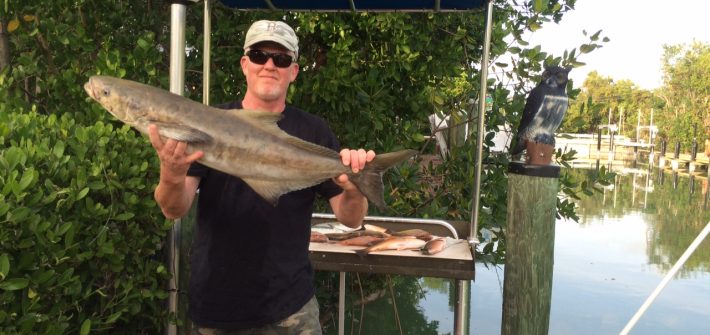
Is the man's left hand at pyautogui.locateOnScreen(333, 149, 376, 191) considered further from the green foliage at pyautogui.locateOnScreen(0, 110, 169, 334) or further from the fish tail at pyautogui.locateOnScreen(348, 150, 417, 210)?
the green foliage at pyautogui.locateOnScreen(0, 110, 169, 334)

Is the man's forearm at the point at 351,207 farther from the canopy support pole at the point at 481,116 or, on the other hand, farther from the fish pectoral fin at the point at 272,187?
the canopy support pole at the point at 481,116

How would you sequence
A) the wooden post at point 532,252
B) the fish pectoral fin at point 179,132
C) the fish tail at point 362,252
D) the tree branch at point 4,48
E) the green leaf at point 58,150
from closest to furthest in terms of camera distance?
the fish pectoral fin at point 179,132, the green leaf at point 58,150, the fish tail at point 362,252, the wooden post at point 532,252, the tree branch at point 4,48

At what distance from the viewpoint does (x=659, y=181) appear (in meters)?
27.8

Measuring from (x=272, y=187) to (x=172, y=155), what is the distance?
1.39 ft

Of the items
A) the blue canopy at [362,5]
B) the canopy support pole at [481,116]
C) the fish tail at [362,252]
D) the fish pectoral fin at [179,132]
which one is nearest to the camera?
the fish pectoral fin at [179,132]

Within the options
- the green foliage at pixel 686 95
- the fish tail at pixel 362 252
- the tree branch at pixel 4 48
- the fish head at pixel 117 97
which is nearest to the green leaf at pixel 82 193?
the fish head at pixel 117 97

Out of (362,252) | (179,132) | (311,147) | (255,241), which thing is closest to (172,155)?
(179,132)

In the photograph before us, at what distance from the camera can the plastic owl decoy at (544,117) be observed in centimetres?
414

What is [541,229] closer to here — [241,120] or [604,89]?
[241,120]

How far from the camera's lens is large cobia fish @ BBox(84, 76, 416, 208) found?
6.80 ft

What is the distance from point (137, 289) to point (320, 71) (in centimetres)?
311

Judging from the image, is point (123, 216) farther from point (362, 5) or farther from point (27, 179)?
point (362, 5)

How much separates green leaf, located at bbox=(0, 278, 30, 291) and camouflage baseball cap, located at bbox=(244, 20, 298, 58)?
1.25m

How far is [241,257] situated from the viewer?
2.60 m
